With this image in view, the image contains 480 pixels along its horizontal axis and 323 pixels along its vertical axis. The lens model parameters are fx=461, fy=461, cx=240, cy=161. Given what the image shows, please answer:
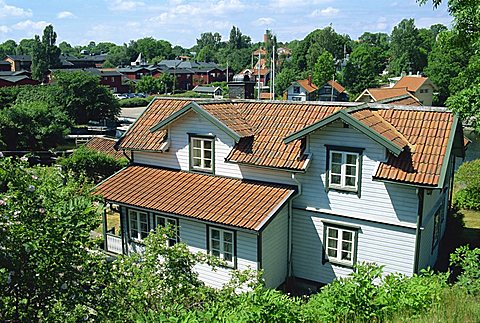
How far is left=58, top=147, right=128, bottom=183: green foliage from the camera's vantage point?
2784cm

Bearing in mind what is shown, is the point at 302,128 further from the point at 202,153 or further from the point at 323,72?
the point at 323,72

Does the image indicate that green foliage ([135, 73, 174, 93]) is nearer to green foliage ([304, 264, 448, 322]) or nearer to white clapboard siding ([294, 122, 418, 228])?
white clapboard siding ([294, 122, 418, 228])

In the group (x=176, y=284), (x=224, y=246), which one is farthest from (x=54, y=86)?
(x=176, y=284)

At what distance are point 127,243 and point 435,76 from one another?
65.6 metres

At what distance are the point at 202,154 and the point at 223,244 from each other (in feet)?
12.0

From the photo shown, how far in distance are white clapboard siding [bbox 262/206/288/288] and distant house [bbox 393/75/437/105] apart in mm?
54635

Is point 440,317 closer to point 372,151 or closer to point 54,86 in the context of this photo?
point 372,151

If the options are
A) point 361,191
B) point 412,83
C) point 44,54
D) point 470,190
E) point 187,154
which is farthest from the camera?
point 44,54

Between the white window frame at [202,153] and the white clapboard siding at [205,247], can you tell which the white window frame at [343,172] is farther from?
the white window frame at [202,153]

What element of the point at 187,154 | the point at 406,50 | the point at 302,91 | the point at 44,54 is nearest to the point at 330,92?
the point at 302,91

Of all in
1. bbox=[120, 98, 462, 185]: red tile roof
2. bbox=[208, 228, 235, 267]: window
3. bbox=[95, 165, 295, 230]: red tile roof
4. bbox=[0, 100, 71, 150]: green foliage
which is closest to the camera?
bbox=[120, 98, 462, 185]: red tile roof

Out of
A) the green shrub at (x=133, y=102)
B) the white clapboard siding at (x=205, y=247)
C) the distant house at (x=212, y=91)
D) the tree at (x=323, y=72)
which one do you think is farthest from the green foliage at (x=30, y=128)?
the tree at (x=323, y=72)

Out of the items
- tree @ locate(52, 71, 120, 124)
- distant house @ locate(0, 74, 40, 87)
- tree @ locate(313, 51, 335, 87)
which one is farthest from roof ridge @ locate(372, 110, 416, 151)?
distant house @ locate(0, 74, 40, 87)

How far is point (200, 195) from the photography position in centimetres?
1589
